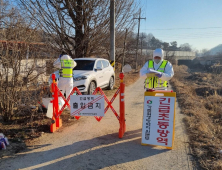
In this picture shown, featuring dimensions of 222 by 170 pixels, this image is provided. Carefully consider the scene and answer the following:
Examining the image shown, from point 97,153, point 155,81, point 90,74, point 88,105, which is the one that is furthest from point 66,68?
point 97,153

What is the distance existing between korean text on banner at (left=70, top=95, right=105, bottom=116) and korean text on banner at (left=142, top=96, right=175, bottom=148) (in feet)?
3.57

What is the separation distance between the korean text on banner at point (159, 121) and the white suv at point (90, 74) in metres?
4.26

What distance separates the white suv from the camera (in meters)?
8.05

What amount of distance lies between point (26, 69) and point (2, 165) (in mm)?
2464

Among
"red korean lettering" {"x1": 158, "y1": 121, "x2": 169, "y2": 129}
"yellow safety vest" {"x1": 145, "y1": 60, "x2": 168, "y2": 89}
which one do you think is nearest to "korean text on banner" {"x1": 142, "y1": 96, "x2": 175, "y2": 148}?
"red korean lettering" {"x1": 158, "y1": 121, "x2": 169, "y2": 129}

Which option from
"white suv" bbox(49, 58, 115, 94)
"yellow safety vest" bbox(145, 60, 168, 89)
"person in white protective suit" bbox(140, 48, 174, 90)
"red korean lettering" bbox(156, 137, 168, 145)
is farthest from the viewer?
"white suv" bbox(49, 58, 115, 94)

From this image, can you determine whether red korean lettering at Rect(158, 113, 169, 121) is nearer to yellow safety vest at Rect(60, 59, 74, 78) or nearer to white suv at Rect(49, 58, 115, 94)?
yellow safety vest at Rect(60, 59, 74, 78)

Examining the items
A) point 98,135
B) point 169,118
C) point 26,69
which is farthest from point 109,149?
point 26,69

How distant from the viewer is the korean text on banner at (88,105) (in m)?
4.65

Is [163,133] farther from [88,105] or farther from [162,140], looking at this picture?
[88,105]

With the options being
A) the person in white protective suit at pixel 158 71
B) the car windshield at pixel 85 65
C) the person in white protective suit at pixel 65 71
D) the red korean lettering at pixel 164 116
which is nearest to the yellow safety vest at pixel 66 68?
the person in white protective suit at pixel 65 71

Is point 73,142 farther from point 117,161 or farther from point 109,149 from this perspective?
point 117,161

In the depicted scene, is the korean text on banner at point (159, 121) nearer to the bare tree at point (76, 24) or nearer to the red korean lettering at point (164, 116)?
the red korean lettering at point (164, 116)

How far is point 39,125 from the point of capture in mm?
5168
